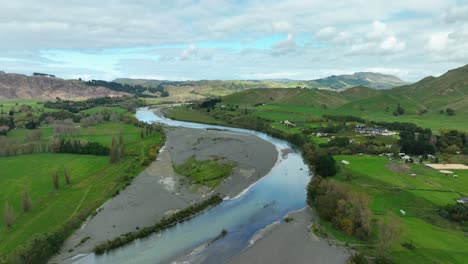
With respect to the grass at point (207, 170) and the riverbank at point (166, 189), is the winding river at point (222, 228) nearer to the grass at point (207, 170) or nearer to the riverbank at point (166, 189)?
the riverbank at point (166, 189)

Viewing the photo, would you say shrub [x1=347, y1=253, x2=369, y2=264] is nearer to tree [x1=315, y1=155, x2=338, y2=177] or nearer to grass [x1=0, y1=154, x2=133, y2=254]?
tree [x1=315, y1=155, x2=338, y2=177]

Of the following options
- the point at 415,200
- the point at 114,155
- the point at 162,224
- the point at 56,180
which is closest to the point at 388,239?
the point at 415,200

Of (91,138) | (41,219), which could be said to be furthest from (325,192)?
(91,138)

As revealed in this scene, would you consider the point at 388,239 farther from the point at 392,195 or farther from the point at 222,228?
the point at 222,228

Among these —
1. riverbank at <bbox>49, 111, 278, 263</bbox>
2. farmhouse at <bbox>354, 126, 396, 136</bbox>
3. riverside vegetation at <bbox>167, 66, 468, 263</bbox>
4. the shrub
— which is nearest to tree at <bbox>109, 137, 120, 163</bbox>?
riverbank at <bbox>49, 111, 278, 263</bbox>

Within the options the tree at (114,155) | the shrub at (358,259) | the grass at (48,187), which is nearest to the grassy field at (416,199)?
the shrub at (358,259)

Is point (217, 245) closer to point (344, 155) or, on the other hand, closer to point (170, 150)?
point (344, 155)
